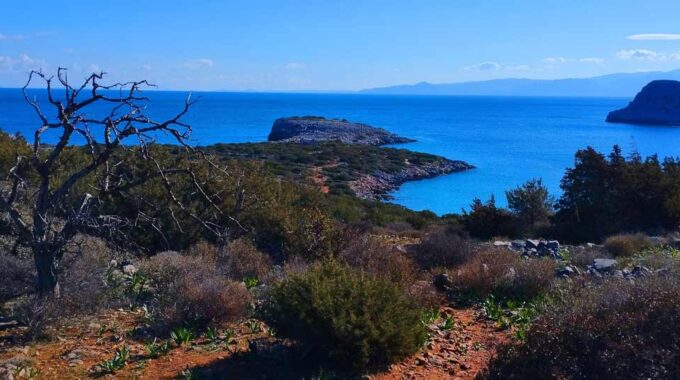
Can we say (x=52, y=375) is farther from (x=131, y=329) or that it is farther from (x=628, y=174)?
(x=628, y=174)

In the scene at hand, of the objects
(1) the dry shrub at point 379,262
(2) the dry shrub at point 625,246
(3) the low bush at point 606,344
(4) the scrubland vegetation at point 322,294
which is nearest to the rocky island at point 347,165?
(2) the dry shrub at point 625,246

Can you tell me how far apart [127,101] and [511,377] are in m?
4.58

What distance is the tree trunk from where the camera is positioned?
6.68m

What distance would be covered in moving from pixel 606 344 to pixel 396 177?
2088 inches

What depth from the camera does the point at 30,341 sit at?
20.7ft

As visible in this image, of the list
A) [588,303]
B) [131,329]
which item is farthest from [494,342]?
[131,329]

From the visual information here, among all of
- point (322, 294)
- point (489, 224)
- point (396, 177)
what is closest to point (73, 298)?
point (322, 294)

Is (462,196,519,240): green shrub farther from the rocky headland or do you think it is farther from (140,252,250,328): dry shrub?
the rocky headland

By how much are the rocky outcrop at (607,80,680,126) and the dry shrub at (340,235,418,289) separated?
142309 mm

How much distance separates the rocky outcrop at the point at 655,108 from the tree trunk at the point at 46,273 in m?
147

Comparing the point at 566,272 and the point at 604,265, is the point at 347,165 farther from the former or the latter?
the point at 566,272

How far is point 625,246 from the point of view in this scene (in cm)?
1325

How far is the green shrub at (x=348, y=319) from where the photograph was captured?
5.45m

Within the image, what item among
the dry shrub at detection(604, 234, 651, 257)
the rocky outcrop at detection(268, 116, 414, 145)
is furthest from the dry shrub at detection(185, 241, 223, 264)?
the rocky outcrop at detection(268, 116, 414, 145)
